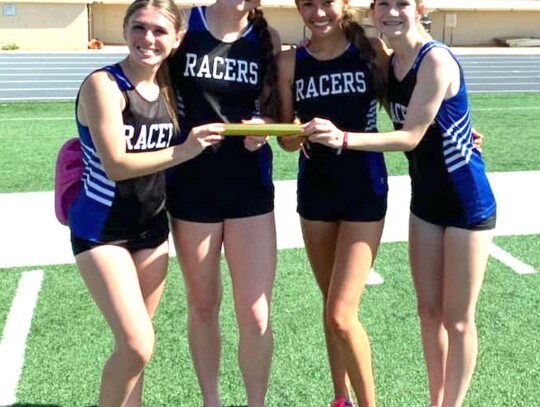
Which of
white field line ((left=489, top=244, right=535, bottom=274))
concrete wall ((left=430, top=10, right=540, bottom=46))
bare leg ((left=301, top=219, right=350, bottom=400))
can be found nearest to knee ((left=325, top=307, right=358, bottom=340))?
bare leg ((left=301, top=219, right=350, bottom=400))

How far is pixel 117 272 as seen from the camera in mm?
2795

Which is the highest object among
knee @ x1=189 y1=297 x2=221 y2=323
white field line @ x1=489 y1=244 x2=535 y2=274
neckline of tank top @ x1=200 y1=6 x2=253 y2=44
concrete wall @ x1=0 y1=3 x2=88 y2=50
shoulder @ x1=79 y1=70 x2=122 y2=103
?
neckline of tank top @ x1=200 y1=6 x2=253 y2=44

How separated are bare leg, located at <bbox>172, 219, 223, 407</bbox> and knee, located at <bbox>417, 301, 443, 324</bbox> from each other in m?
0.89

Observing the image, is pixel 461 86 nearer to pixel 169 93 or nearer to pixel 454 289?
pixel 454 289

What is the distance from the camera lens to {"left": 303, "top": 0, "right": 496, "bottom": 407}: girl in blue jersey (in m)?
2.84

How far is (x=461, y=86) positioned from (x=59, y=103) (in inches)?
481

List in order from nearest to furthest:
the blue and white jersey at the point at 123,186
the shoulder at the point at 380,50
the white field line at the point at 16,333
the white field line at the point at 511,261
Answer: the blue and white jersey at the point at 123,186
the shoulder at the point at 380,50
the white field line at the point at 16,333
the white field line at the point at 511,261

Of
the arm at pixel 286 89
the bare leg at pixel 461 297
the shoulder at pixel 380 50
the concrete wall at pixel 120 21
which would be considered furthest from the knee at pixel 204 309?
the concrete wall at pixel 120 21

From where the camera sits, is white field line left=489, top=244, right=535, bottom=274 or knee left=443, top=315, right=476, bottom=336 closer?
knee left=443, top=315, right=476, bottom=336

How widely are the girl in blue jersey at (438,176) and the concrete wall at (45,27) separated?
100 feet

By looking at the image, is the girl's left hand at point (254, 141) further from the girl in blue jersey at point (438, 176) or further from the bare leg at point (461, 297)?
the bare leg at point (461, 297)

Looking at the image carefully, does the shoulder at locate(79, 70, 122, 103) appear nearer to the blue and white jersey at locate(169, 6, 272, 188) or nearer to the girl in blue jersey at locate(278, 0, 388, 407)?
the blue and white jersey at locate(169, 6, 272, 188)

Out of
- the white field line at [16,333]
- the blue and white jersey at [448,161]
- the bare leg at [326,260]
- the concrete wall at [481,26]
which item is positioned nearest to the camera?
the blue and white jersey at [448,161]

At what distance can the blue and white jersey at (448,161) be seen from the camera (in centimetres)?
291
